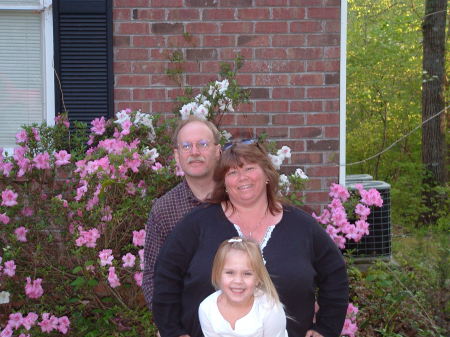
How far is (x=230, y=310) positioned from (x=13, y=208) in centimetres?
219

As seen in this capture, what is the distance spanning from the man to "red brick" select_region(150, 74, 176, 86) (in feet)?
6.14

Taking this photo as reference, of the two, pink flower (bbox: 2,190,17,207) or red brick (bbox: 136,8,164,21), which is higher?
red brick (bbox: 136,8,164,21)

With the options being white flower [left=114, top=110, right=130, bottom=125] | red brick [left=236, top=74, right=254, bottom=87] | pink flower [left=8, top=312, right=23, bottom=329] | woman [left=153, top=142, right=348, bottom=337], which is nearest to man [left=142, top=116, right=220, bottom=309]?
woman [left=153, top=142, right=348, bottom=337]

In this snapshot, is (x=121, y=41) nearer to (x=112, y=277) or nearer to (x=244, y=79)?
(x=244, y=79)

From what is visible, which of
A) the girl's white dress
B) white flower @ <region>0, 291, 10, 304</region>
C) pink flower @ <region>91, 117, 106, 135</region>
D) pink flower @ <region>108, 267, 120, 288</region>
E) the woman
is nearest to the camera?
the girl's white dress

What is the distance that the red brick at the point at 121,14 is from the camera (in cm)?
507

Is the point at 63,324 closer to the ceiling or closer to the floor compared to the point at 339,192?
closer to the floor

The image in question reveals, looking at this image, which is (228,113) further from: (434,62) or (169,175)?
(434,62)

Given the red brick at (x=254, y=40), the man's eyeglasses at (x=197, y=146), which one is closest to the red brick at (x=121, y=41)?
the red brick at (x=254, y=40)

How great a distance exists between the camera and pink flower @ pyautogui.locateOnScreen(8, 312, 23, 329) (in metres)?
4.34

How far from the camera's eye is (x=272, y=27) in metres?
5.09

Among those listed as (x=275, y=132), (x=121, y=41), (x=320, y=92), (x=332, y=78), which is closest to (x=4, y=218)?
(x=121, y=41)

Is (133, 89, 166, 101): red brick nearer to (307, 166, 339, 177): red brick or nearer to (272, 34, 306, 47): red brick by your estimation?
(272, 34, 306, 47): red brick

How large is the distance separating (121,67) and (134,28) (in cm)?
28
